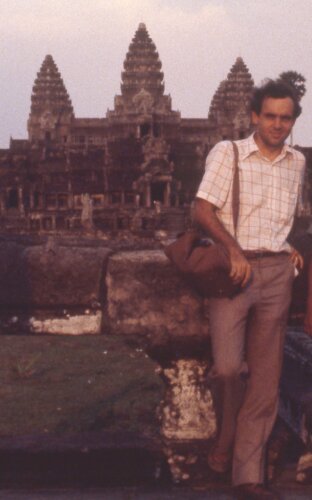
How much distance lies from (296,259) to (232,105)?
78.1 meters

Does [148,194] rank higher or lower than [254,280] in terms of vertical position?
lower

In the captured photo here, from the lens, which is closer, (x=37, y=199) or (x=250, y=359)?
(x=250, y=359)

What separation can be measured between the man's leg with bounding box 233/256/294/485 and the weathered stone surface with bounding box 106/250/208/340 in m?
0.26

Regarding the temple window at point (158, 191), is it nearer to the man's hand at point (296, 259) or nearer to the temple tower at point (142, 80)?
the temple tower at point (142, 80)

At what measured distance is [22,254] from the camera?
4215 millimetres

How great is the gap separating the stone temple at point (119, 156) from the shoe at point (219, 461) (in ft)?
129

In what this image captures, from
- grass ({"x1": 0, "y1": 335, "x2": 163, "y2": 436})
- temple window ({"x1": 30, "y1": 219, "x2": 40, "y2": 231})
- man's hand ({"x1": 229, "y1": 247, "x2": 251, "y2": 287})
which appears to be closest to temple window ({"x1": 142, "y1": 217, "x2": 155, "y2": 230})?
temple window ({"x1": 30, "y1": 219, "x2": 40, "y2": 231})

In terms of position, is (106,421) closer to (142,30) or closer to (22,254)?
(22,254)

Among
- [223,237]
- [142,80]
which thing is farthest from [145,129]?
[223,237]

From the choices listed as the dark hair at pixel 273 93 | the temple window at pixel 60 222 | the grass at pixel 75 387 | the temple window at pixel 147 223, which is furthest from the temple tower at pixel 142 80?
the dark hair at pixel 273 93

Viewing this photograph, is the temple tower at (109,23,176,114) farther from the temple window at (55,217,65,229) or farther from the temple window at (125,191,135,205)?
the temple window at (55,217,65,229)

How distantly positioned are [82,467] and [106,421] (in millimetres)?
3392

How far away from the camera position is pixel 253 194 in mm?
3965

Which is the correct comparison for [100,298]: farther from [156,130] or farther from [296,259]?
[156,130]
